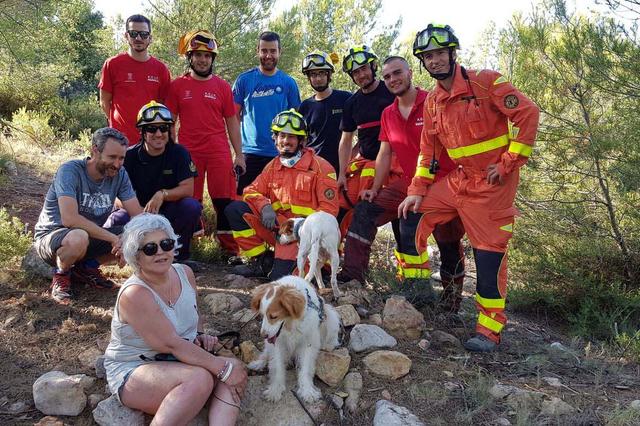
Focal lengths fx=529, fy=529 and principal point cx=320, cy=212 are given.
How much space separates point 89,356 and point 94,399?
54 cm

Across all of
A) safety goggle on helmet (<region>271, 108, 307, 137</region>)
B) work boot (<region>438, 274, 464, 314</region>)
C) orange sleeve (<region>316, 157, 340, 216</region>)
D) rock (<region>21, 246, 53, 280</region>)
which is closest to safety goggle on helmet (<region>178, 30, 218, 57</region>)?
safety goggle on helmet (<region>271, 108, 307, 137</region>)

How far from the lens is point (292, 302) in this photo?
11.7 ft

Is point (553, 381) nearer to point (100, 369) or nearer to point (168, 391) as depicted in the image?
point (168, 391)

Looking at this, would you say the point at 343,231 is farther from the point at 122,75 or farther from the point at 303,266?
the point at 122,75

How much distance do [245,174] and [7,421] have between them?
4.16 metres

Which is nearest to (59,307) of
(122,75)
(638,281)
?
(122,75)

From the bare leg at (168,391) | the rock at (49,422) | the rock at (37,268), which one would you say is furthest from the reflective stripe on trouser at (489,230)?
the rock at (37,268)

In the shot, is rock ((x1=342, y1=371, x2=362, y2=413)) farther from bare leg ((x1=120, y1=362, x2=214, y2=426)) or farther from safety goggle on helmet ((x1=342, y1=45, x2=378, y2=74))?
safety goggle on helmet ((x1=342, y1=45, x2=378, y2=74))

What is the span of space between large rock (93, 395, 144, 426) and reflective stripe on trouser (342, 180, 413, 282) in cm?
280

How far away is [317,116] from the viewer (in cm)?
666

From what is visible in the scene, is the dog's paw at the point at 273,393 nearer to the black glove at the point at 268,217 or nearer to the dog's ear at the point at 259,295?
the dog's ear at the point at 259,295

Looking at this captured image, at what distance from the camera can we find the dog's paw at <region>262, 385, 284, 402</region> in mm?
3811

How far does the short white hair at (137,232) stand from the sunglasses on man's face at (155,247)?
4 centimetres

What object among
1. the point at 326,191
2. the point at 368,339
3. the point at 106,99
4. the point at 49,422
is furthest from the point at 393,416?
the point at 106,99
